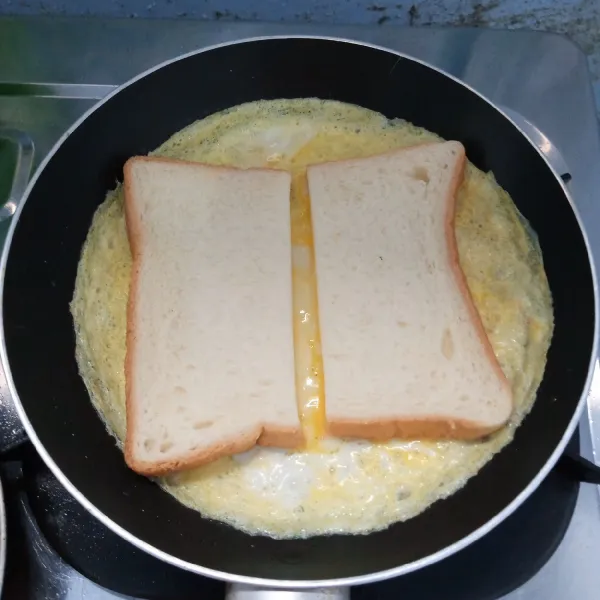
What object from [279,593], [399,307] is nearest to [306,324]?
[399,307]

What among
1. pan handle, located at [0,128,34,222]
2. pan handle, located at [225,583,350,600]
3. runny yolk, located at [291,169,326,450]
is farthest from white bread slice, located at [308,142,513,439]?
pan handle, located at [0,128,34,222]

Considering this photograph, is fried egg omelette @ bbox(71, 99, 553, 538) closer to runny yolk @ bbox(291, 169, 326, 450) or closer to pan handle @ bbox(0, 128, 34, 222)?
runny yolk @ bbox(291, 169, 326, 450)

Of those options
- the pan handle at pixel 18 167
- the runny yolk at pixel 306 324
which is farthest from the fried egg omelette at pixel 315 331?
the pan handle at pixel 18 167

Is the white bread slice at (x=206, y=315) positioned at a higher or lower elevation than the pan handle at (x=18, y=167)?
lower

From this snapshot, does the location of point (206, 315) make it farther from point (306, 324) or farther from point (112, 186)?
point (112, 186)

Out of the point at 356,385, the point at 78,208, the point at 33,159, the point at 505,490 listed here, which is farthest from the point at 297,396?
the point at 33,159

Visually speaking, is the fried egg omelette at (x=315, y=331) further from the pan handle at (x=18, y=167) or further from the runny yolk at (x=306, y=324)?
the pan handle at (x=18, y=167)
